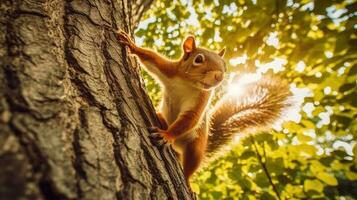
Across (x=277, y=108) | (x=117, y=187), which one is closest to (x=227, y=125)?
(x=277, y=108)

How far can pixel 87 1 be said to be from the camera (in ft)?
5.78

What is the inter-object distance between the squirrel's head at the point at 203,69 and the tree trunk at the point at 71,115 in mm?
1036

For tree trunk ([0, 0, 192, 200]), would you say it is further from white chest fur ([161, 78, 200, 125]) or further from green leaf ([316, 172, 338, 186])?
green leaf ([316, 172, 338, 186])

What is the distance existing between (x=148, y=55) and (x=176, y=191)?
1.55 metres

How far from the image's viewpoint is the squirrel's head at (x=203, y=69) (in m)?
2.63

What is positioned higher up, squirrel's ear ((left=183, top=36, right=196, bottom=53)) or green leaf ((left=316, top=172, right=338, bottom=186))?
squirrel's ear ((left=183, top=36, right=196, bottom=53))

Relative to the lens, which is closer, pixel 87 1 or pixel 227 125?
pixel 87 1

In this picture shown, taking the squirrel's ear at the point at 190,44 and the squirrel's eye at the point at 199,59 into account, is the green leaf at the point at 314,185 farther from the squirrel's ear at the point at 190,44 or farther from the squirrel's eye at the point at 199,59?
the squirrel's ear at the point at 190,44

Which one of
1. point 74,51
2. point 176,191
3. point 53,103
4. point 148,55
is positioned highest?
point 148,55

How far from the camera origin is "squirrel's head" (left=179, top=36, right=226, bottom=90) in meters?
2.63

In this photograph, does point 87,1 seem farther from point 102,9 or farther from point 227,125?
point 227,125

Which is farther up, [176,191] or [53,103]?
[53,103]

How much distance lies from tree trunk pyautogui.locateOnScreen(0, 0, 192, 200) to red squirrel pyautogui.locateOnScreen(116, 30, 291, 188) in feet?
1.38

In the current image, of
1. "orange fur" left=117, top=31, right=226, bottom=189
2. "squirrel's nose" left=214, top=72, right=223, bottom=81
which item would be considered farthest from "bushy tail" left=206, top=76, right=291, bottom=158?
"squirrel's nose" left=214, top=72, right=223, bottom=81
